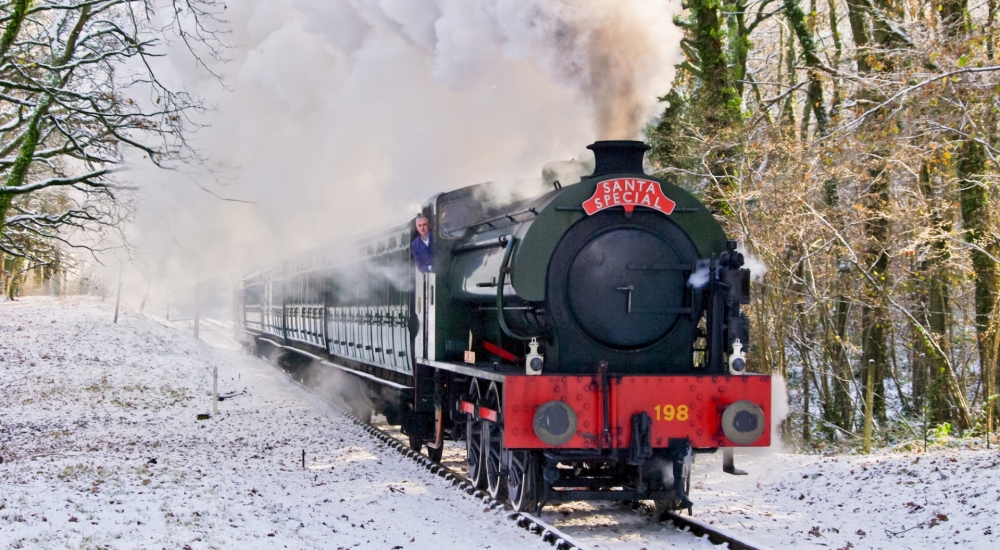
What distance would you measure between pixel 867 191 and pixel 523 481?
940 centimetres

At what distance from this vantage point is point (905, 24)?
13109 millimetres

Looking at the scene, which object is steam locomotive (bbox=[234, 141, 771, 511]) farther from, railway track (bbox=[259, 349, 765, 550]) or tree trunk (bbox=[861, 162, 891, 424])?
tree trunk (bbox=[861, 162, 891, 424])

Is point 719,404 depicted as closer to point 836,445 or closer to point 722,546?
point 722,546

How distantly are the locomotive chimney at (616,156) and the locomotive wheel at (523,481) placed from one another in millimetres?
2404

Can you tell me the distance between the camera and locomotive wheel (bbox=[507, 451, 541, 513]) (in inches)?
302

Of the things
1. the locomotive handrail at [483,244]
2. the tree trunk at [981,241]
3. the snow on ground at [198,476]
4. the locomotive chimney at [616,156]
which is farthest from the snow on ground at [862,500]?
the tree trunk at [981,241]

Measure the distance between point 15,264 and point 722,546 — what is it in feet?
95.7

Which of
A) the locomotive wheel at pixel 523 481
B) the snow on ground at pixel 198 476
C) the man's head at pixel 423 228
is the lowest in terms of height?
the snow on ground at pixel 198 476

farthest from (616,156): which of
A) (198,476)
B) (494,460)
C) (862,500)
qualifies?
(198,476)

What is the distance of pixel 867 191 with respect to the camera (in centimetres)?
1480

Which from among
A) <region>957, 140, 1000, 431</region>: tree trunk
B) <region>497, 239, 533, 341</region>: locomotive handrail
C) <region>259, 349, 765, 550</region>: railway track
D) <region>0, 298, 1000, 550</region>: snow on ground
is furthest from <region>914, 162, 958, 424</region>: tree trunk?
<region>497, 239, 533, 341</region>: locomotive handrail

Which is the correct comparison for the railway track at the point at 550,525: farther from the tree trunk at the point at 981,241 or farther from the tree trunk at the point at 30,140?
the tree trunk at the point at 981,241

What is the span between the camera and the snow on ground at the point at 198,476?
7.12 meters

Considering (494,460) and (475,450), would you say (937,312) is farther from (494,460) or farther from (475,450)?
(494,460)
